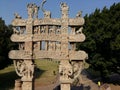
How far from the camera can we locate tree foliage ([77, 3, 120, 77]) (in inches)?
1810

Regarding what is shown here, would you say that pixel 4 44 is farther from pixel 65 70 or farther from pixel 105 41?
pixel 65 70

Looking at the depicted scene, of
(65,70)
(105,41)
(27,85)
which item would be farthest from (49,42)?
(105,41)

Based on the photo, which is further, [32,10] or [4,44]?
[4,44]

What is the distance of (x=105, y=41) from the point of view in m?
47.0

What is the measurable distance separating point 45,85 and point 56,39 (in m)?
24.8

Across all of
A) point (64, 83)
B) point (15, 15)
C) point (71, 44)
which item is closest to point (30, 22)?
point (15, 15)

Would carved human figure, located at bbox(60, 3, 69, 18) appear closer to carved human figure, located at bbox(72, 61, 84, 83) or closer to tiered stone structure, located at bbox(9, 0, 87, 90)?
tiered stone structure, located at bbox(9, 0, 87, 90)

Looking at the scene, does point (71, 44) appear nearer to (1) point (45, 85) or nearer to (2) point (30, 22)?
(2) point (30, 22)

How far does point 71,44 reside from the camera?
79.7 ft

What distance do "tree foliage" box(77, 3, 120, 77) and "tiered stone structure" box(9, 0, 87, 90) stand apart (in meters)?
21.7

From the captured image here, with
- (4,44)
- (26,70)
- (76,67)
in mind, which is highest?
(4,44)

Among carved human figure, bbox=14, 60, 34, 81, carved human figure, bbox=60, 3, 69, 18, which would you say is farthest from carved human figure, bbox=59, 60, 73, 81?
carved human figure, bbox=60, 3, 69, 18

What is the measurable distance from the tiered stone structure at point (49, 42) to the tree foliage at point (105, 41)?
71.1 ft

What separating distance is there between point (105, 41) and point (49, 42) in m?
24.0
